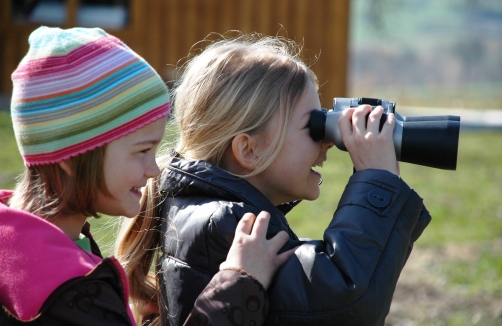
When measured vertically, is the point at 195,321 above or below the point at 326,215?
above

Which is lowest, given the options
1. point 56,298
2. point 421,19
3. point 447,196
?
point 421,19

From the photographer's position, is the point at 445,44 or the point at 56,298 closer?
the point at 56,298

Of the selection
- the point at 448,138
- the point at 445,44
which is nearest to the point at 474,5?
the point at 445,44

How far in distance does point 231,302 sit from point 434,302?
109 inches

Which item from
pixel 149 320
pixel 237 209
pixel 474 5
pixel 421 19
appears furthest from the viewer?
pixel 421 19

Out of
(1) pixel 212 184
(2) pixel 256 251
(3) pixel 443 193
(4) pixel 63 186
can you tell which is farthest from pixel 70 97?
(3) pixel 443 193

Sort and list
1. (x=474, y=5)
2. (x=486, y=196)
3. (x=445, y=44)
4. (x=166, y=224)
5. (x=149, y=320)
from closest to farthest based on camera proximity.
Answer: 1. (x=166, y=224)
2. (x=149, y=320)
3. (x=486, y=196)
4. (x=445, y=44)
5. (x=474, y=5)

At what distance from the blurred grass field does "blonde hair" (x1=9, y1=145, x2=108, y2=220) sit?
0.64 metres

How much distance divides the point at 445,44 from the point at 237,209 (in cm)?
4849

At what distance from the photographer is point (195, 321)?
1871mm

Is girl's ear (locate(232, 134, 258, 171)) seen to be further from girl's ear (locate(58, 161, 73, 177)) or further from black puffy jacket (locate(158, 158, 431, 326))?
girl's ear (locate(58, 161, 73, 177))

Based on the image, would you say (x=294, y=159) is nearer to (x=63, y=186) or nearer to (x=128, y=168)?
(x=128, y=168)

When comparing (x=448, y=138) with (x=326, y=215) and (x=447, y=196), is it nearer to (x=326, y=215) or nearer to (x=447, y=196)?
(x=326, y=215)

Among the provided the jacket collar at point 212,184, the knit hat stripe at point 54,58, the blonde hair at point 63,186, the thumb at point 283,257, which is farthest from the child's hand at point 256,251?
the knit hat stripe at point 54,58
